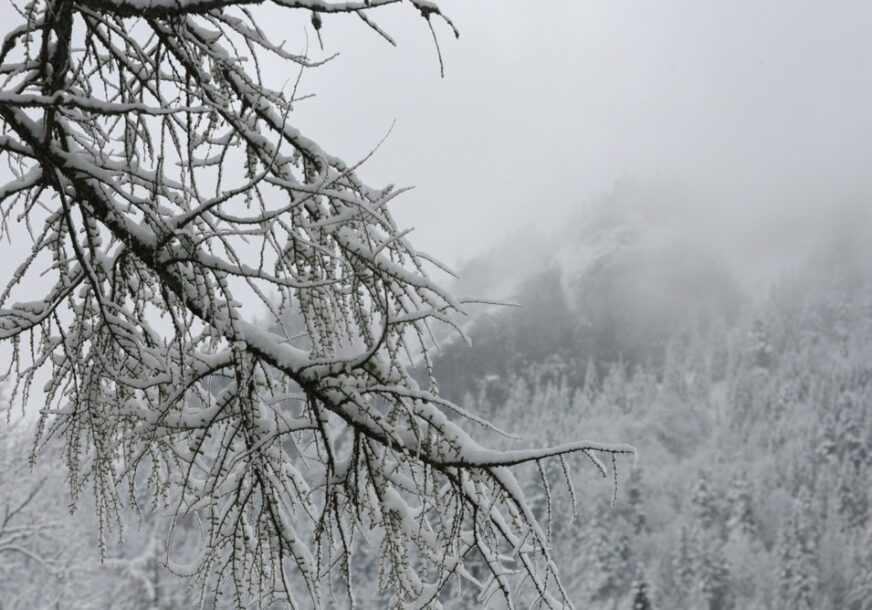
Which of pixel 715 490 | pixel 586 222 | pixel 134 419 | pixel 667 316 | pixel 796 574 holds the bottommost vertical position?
pixel 134 419

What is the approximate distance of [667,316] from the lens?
135 m

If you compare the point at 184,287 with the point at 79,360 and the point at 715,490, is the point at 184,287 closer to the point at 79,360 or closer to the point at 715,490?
the point at 79,360

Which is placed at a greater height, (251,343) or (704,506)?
(704,506)

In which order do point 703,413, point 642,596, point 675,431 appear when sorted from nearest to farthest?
point 642,596
point 675,431
point 703,413

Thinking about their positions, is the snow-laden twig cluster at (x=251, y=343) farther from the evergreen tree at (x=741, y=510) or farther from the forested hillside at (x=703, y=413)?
the evergreen tree at (x=741, y=510)

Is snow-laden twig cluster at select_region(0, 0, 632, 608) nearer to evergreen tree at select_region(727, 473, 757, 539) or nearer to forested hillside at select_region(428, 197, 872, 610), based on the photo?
forested hillside at select_region(428, 197, 872, 610)

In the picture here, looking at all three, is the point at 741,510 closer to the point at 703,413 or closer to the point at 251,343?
the point at 703,413

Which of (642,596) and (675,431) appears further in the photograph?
(675,431)

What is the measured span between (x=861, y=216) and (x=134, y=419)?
174 m

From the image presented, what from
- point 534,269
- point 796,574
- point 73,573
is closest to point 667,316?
point 534,269

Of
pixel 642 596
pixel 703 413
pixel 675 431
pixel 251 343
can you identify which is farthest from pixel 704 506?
pixel 251 343

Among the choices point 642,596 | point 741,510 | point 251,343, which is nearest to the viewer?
point 251,343

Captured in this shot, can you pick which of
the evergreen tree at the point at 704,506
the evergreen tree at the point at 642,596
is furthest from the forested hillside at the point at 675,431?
the evergreen tree at the point at 704,506

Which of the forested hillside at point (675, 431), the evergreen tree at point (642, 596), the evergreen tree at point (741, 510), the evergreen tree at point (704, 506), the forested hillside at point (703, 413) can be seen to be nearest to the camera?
the evergreen tree at point (642, 596)
